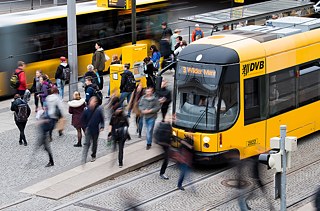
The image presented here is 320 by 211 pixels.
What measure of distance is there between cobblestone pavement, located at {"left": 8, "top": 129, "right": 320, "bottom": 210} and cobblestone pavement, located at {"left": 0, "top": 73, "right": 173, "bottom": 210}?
3.09ft

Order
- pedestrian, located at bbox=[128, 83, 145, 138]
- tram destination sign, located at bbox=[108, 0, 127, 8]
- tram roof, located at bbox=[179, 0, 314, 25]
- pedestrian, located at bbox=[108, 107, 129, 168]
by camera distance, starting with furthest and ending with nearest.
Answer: tram destination sign, located at bbox=[108, 0, 127, 8] < tram roof, located at bbox=[179, 0, 314, 25] < pedestrian, located at bbox=[128, 83, 145, 138] < pedestrian, located at bbox=[108, 107, 129, 168]

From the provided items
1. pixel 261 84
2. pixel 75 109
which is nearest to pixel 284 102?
pixel 261 84

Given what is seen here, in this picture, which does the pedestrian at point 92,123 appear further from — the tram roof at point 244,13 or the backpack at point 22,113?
the tram roof at point 244,13

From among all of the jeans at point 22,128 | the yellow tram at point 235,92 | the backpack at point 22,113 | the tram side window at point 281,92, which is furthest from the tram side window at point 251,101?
the jeans at point 22,128

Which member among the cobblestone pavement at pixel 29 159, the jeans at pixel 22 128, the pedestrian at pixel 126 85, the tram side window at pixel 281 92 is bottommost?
the cobblestone pavement at pixel 29 159

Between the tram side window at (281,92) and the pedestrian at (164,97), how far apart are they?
8.63ft

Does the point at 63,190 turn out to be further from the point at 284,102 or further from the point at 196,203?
the point at 284,102

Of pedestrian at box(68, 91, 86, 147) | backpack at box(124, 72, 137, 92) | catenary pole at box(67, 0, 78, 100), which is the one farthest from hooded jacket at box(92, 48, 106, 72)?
pedestrian at box(68, 91, 86, 147)

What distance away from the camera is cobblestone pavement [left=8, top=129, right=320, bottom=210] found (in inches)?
621

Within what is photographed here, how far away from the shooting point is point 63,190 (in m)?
16.6

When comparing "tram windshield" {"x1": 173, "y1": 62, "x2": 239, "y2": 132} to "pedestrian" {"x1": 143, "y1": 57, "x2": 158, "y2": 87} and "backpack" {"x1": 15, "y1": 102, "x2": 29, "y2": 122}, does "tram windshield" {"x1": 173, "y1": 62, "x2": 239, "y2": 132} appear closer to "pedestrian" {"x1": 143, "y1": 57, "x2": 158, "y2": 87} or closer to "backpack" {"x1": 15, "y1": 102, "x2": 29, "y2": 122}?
"backpack" {"x1": 15, "y1": 102, "x2": 29, "y2": 122}

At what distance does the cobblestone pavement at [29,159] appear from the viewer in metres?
17.0

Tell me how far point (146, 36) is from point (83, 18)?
3.34 metres

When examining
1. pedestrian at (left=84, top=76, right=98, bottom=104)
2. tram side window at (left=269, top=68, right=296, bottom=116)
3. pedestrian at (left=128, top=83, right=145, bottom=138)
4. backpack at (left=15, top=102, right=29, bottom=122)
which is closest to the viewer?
tram side window at (left=269, top=68, right=296, bottom=116)
